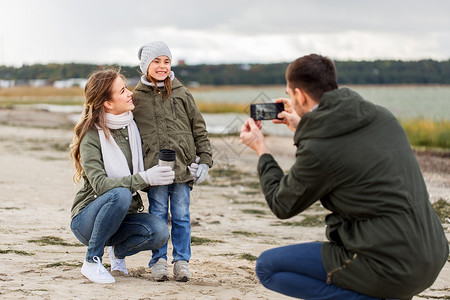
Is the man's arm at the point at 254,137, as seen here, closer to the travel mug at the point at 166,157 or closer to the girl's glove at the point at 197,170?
the travel mug at the point at 166,157

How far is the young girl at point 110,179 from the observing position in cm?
388

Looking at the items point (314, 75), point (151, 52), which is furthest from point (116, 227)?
point (314, 75)

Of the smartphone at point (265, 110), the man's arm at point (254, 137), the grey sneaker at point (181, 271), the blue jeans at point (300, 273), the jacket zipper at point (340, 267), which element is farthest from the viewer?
the grey sneaker at point (181, 271)

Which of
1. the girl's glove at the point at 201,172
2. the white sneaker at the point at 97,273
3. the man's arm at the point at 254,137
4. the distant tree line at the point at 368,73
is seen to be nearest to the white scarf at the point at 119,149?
the girl's glove at the point at 201,172

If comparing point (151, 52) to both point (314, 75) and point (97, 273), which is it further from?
point (314, 75)

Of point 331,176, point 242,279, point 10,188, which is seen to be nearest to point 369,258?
point 331,176

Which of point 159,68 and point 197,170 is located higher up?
point 159,68

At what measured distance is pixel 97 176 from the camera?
3.91m

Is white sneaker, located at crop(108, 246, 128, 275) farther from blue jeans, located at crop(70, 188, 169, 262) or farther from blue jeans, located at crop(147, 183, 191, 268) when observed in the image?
blue jeans, located at crop(147, 183, 191, 268)

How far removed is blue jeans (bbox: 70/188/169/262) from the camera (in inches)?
152

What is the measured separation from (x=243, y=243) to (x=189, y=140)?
1850 millimetres

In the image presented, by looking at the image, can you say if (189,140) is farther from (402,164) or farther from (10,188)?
(10,188)

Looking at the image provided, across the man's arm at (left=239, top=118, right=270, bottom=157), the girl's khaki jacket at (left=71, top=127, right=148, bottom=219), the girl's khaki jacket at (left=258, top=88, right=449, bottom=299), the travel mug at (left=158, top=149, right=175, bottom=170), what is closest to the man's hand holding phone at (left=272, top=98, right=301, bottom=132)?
the man's arm at (left=239, top=118, right=270, bottom=157)

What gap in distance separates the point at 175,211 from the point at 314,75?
1790 mm
